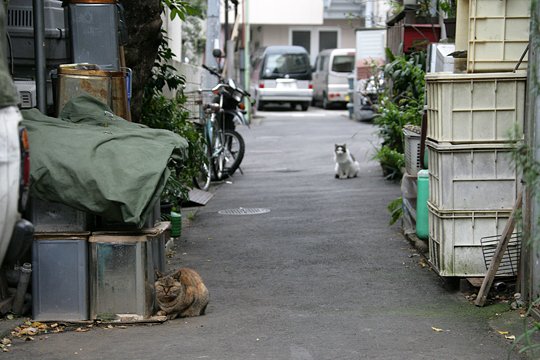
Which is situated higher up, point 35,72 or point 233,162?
point 35,72

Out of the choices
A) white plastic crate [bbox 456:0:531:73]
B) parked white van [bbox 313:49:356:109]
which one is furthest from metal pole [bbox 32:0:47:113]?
parked white van [bbox 313:49:356:109]

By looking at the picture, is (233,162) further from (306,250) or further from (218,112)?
(306,250)

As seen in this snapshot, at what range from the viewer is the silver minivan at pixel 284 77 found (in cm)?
3500

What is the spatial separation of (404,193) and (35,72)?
3.99 metres

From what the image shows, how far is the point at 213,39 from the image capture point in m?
17.6

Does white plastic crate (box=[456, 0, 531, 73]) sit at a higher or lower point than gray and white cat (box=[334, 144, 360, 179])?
higher

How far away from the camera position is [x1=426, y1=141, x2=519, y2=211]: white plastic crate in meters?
7.29

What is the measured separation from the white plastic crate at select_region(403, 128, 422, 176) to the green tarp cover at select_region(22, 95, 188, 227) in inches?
134

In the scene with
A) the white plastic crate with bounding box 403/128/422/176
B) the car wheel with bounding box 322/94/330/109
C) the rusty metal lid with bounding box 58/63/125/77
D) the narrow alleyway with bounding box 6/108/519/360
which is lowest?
the narrow alleyway with bounding box 6/108/519/360

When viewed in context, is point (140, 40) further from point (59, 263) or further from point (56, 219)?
point (59, 263)

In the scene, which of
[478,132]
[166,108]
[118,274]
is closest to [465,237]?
[478,132]

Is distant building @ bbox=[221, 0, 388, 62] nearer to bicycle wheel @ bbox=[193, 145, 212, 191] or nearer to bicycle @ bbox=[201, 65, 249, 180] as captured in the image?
bicycle @ bbox=[201, 65, 249, 180]

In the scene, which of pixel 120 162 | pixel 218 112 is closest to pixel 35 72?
pixel 120 162

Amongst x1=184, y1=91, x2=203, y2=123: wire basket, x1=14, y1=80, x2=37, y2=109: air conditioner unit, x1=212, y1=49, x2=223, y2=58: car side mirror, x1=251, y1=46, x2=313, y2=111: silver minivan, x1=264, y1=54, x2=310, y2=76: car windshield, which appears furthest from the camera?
x1=264, y1=54, x2=310, y2=76: car windshield
